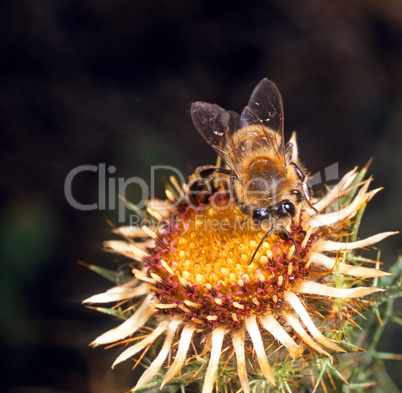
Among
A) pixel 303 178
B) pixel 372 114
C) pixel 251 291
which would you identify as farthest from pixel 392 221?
pixel 251 291

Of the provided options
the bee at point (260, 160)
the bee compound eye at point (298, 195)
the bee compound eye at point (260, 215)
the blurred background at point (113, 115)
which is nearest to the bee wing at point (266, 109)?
the bee at point (260, 160)

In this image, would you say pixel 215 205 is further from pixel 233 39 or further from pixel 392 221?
pixel 233 39

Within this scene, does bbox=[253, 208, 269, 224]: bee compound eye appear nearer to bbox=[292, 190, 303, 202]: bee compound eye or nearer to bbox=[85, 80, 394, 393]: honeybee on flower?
bbox=[85, 80, 394, 393]: honeybee on flower

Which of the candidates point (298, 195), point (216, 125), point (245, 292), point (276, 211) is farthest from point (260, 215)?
point (216, 125)

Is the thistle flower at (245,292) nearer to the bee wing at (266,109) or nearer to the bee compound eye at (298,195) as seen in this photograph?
the bee compound eye at (298,195)

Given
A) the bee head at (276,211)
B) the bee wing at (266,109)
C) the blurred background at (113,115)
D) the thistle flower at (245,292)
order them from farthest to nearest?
the blurred background at (113,115)
the bee wing at (266,109)
the bee head at (276,211)
the thistle flower at (245,292)

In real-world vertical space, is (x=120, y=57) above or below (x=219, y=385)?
above

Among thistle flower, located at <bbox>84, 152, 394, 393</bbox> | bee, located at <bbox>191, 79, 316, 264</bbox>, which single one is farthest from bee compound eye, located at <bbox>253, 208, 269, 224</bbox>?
thistle flower, located at <bbox>84, 152, 394, 393</bbox>
